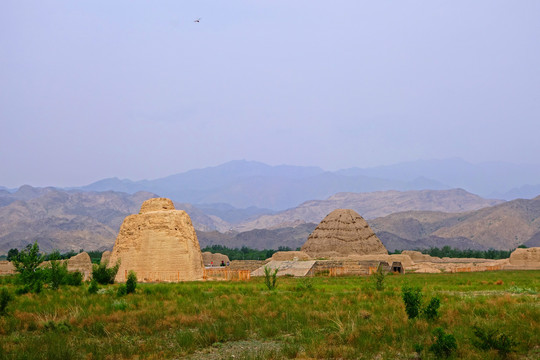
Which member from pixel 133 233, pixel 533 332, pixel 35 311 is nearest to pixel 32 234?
pixel 133 233

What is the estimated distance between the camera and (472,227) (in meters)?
140

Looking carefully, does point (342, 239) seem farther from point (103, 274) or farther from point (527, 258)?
point (103, 274)

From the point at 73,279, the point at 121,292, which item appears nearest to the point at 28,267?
the point at 73,279

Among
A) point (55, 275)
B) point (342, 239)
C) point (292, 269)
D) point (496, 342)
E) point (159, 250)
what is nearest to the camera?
point (496, 342)

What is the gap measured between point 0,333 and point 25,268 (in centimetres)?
1427

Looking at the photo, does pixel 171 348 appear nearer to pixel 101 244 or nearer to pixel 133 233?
pixel 133 233

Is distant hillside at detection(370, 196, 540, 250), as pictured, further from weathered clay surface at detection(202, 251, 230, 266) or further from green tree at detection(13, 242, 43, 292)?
green tree at detection(13, 242, 43, 292)

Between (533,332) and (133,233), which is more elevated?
(133,233)

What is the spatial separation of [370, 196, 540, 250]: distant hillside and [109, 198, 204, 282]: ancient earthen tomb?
333 ft

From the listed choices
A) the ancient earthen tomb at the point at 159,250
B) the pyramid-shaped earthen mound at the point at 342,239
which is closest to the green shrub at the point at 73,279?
the ancient earthen tomb at the point at 159,250

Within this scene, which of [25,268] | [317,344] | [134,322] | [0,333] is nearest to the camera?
[317,344]

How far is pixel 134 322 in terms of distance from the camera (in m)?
14.4

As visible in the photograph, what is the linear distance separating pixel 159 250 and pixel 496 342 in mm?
25799

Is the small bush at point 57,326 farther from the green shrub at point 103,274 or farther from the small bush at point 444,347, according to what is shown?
the green shrub at point 103,274
